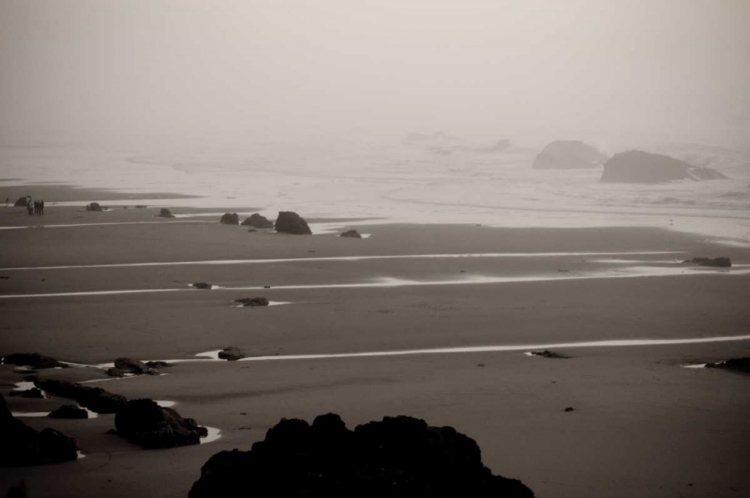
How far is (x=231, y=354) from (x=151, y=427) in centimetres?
356

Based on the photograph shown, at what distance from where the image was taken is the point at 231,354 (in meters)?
10.4

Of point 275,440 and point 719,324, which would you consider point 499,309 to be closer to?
point 719,324

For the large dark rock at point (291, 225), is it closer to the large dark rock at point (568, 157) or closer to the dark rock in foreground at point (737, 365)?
the dark rock in foreground at point (737, 365)

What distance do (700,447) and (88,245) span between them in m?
15.8

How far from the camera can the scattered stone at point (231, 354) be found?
33.8ft

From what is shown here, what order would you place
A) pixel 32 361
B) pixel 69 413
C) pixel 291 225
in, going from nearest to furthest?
1. pixel 69 413
2. pixel 32 361
3. pixel 291 225

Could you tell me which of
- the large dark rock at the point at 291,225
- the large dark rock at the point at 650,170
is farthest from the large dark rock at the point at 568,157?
the large dark rock at the point at 291,225

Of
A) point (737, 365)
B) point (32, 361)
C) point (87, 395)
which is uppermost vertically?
point (737, 365)

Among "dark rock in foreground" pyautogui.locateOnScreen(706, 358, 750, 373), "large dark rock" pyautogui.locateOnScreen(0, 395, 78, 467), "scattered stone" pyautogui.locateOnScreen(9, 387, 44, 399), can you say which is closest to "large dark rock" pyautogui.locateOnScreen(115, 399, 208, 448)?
"large dark rock" pyautogui.locateOnScreen(0, 395, 78, 467)

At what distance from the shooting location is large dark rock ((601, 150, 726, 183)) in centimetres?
4238

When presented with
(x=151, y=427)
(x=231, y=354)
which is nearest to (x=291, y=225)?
(x=231, y=354)

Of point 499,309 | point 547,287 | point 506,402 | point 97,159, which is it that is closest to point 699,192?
point 547,287

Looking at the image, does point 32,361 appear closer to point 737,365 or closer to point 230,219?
point 737,365

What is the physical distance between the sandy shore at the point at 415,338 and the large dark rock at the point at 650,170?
70.3 feet
